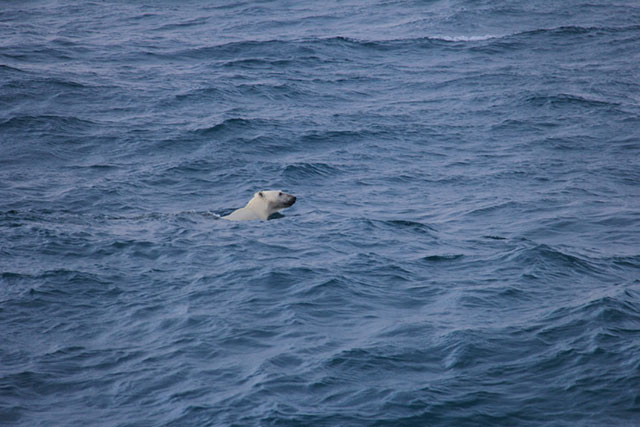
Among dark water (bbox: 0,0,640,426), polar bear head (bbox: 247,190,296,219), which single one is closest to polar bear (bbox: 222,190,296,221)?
polar bear head (bbox: 247,190,296,219)

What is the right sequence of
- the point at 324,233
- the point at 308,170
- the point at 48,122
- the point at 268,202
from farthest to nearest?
1. the point at 48,122
2. the point at 308,170
3. the point at 268,202
4. the point at 324,233

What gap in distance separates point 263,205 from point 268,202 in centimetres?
10

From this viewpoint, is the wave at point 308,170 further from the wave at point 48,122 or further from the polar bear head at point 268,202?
the wave at point 48,122

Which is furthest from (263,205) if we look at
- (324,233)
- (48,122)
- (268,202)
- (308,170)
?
(48,122)

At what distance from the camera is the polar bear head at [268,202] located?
42.7 feet

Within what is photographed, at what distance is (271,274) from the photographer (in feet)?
35.1

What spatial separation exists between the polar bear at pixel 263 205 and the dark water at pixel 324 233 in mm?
256

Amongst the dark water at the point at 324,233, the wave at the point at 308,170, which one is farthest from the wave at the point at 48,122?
the wave at the point at 308,170

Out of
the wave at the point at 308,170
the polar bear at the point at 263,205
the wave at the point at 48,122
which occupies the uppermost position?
the wave at the point at 48,122

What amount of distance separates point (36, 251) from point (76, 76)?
12.1 metres

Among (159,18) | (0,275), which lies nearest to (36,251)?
(0,275)

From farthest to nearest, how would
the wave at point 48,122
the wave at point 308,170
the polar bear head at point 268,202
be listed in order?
the wave at point 48,122 < the wave at point 308,170 < the polar bear head at point 268,202

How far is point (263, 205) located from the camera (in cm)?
1308

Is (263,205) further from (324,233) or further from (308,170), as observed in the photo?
(308,170)
